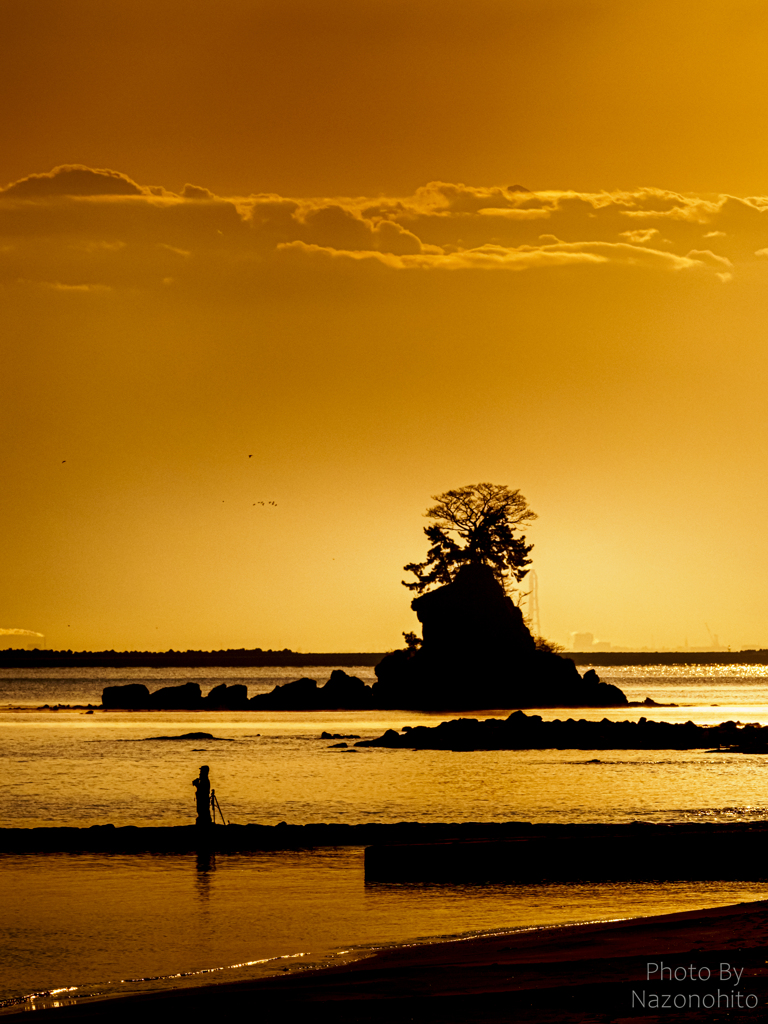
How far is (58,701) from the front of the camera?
6422 inches

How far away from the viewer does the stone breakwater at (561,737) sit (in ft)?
246

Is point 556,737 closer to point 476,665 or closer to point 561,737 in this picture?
point 561,737

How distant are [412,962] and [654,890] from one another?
9.48 metres

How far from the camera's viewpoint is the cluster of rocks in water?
344 feet

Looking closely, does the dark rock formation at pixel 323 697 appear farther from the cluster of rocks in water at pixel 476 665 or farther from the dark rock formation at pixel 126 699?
the dark rock formation at pixel 126 699

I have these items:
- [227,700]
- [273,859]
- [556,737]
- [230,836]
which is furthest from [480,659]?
[273,859]

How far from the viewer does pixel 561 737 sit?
7788 centimetres

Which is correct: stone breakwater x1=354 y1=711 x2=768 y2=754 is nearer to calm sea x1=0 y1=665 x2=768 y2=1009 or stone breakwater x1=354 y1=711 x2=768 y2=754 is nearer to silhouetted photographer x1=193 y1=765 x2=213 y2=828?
calm sea x1=0 y1=665 x2=768 y2=1009

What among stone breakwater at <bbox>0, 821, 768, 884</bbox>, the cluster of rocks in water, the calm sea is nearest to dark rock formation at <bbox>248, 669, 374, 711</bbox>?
the cluster of rocks in water

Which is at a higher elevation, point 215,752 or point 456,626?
point 456,626

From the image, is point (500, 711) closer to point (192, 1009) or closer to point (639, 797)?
point (639, 797)

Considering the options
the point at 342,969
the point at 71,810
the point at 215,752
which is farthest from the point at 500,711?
the point at 342,969

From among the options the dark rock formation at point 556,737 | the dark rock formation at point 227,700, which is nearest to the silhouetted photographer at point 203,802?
the dark rock formation at point 556,737

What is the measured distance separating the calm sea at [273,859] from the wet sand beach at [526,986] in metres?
2.05
